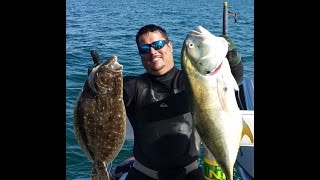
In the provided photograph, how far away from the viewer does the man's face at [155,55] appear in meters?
3.83

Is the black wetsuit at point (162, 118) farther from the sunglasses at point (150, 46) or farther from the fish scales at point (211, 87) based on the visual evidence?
the fish scales at point (211, 87)

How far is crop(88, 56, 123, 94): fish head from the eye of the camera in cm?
319

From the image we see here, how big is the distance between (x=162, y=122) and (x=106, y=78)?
1.12 m

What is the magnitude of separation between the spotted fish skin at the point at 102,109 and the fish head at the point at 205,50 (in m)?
0.53

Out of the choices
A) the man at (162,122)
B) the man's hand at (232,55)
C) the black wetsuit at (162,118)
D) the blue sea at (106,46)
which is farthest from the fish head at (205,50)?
the blue sea at (106,46)

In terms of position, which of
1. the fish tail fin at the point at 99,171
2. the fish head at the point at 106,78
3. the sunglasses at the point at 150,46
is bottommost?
the fish tail fin at the point at 99,171

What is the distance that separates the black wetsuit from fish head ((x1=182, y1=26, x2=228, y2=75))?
0.88 m

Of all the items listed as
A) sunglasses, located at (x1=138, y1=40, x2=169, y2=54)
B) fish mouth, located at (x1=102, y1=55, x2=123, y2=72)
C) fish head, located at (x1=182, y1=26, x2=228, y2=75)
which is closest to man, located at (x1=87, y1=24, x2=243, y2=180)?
sunglasses, located at (x1=138, y1=40, x2=169, y2=54)

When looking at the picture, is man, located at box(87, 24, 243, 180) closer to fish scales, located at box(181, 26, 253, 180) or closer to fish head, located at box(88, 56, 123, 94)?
fish scales, located at box(181, 26, 253, 180)
